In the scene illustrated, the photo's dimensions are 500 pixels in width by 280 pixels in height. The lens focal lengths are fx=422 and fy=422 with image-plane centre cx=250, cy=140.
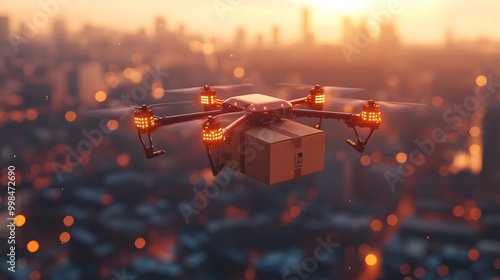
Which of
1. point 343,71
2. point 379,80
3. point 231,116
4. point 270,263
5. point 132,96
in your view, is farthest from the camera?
point 270,263

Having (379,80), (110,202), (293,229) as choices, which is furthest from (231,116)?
(110,202)

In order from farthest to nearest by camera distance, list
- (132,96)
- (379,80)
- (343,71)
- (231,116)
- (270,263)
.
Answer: (270,263), (379,80), (343,71), (132,96), (231,116)

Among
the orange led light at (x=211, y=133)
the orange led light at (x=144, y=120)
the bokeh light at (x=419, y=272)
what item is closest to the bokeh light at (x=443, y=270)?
the bokeh light at (x=419, y=272)

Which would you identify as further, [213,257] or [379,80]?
[213,257]

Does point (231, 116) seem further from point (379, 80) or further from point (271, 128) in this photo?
point (379, 80)

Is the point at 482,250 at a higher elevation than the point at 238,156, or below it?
below

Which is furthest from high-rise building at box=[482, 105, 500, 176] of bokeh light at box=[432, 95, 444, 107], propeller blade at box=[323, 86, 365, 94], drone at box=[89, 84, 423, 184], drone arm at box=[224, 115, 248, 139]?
drone arm at box=[224, 115, 248, 139]

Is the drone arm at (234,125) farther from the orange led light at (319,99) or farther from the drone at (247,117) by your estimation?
the orange led light at (319,99)

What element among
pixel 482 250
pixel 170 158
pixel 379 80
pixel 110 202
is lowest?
pixel 482 250
